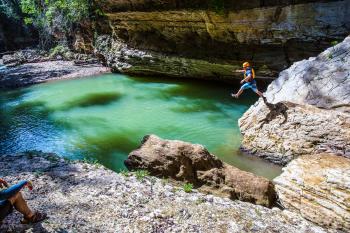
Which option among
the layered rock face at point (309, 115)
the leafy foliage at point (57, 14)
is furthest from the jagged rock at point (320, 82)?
the leafy foliage at point (57, 14)

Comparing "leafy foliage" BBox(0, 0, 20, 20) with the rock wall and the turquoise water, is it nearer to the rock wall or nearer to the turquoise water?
the rock wall

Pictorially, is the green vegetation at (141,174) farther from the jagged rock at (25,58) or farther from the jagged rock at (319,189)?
the jagged rock at (25,58)

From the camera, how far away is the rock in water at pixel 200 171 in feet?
24.7

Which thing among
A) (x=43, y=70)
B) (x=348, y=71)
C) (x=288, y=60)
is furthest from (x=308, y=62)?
(x=43, y=70)

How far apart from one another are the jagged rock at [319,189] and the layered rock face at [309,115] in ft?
2.90

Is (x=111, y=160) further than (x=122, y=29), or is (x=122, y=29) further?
(x=122, y=29)

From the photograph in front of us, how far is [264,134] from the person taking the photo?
10.4 meters

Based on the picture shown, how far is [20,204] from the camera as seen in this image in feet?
16.8

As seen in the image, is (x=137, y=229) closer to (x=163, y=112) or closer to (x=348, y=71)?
(x=348, y=71)

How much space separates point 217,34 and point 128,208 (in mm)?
14371

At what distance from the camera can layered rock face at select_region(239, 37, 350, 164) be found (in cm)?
902

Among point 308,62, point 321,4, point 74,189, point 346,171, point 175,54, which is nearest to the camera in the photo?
point 74,189

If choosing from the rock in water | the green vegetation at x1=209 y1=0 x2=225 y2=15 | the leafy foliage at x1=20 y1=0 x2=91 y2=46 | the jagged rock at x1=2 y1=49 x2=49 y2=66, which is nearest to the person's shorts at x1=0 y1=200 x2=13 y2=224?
the rock in water

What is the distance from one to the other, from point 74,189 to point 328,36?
1331 cm
